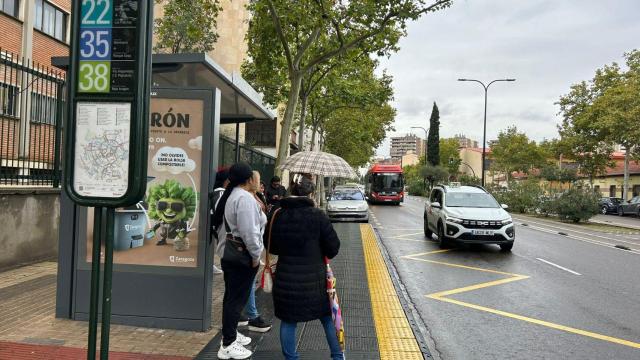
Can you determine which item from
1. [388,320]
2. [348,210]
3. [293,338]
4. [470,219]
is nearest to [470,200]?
[470,219]

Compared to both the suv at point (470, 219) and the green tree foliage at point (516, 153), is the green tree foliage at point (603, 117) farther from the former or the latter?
the suv at point (470, 219)

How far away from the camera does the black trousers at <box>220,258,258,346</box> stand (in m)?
4.36

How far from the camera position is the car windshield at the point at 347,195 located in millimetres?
21859

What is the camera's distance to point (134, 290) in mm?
5188

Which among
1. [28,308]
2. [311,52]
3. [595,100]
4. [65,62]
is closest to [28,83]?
[65,62]

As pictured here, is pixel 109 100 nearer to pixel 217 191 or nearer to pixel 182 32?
pixel 217 191

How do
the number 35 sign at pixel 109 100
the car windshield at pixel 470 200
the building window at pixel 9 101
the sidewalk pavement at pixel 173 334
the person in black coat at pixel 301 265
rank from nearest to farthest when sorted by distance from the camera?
the number 35 sign at pixel 109 100
the person in black coat at pixel 301 265
the sidewalk pavement at pixel 173 334
the building window at pixel 9 101
the car windshield at pixel 470 200

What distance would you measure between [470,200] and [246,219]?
34.2ft

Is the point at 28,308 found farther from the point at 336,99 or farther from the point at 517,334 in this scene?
the point at 336,99

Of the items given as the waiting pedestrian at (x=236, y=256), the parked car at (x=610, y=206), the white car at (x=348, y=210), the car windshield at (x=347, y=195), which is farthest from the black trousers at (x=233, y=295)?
the parked car at (x=610, y=206)

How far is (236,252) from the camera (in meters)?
4.35

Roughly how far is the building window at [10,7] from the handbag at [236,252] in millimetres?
17763

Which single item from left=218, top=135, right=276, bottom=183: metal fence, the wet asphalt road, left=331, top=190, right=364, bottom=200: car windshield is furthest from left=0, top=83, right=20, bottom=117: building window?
left=331, top=190, right=364, bottom=200: car windshield

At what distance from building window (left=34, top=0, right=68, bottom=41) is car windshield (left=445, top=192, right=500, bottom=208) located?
55.2 feet
